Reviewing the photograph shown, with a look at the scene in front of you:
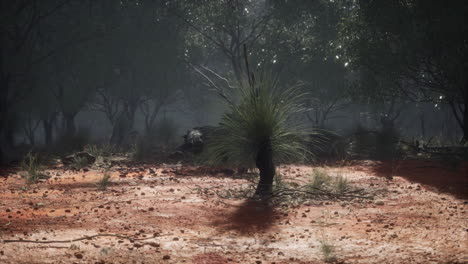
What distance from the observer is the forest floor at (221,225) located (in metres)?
4.61

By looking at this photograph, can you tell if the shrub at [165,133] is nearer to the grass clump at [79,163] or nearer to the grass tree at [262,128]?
the grass clump at [79,163]

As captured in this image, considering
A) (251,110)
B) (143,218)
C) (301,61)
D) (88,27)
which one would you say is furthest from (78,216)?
(301,61)

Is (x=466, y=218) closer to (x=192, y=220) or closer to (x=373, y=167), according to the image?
(x=192, y=220)

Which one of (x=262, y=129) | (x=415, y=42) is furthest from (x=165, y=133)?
(x=262, y=129)

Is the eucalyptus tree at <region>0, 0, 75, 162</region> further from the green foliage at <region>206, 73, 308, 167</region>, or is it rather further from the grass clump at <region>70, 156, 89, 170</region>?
the green foliage at <region>206, 73, 308, 167</region>

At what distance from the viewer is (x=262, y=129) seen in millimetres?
8211

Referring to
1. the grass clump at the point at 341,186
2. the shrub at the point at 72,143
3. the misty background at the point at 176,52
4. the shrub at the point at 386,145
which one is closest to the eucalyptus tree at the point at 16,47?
the misty background at the point at 176,52

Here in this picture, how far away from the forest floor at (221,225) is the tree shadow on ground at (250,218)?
0.01m

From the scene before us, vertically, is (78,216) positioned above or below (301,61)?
below

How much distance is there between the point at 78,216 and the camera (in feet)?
21.1

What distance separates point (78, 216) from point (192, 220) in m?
1.69

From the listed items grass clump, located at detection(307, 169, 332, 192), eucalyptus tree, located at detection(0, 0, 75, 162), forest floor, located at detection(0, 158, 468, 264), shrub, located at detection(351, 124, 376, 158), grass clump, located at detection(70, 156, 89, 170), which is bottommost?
forest floor, located at detection(0, 158, 468, 264)

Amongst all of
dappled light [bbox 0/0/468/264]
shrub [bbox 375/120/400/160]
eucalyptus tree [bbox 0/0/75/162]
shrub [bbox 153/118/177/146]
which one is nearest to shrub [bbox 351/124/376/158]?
dappled light [bbox 0/0/468/264]

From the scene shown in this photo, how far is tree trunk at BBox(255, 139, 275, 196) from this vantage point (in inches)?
332
